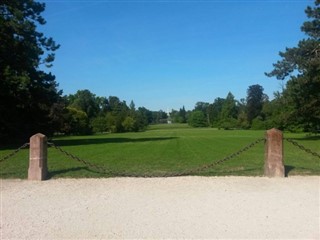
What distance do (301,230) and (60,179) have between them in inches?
285

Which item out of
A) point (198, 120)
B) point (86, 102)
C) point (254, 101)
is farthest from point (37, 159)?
point (198, 120)

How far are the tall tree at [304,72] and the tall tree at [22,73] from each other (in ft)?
63.1

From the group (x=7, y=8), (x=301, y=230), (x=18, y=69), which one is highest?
(x=7, y=8)

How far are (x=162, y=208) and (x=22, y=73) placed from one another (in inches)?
899

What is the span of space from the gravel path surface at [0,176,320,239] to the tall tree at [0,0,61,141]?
60.4 feet

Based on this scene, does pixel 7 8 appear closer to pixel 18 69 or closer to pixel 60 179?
pixel 18 69

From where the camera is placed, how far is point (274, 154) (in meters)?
11.6

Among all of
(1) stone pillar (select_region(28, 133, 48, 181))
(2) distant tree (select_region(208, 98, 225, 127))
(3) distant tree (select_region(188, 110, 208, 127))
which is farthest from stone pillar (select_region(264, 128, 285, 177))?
(3) distant tree (select_region(188, 110, 208, 127))

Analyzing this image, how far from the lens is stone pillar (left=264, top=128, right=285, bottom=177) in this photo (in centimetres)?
1157

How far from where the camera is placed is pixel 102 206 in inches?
327

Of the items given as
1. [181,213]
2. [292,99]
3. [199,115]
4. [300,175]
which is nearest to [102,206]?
[181,213]

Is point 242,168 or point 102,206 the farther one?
point 242,168

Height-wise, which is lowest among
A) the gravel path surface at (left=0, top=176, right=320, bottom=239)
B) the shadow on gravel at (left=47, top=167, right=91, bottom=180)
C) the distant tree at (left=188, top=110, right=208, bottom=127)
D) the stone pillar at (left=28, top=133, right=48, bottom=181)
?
the gravel path surface at (left=0, top=176, right=320, bottom=239)

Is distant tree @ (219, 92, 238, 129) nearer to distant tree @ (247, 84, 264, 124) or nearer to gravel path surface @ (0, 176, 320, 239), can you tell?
distant tree @ (247, 84, 264, 124)
